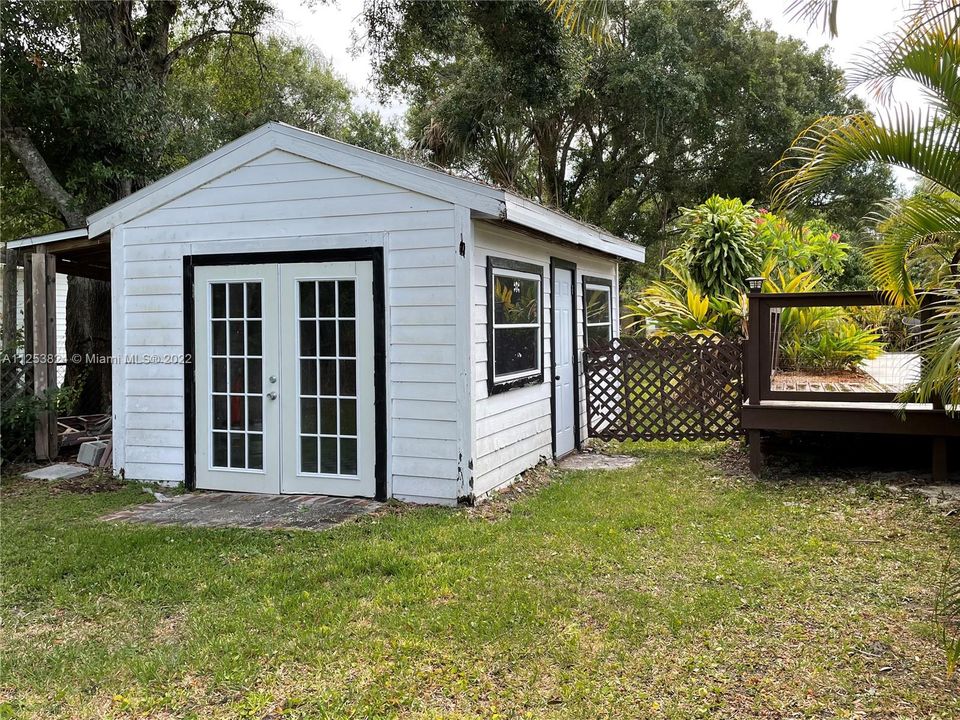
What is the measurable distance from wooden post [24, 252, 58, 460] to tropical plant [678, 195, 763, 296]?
26.3 feet

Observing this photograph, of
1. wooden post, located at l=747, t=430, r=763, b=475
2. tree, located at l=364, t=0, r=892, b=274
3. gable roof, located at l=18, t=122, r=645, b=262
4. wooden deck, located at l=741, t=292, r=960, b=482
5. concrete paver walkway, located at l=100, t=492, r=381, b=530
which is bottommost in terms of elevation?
concrete paver walkway, located at l=100, t=492, r=381, b=530

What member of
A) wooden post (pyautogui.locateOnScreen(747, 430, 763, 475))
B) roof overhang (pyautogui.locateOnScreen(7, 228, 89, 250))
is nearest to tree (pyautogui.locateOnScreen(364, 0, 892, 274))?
roof overhang (pyautogui.locateOnScreen(7, 228, 89, 250))

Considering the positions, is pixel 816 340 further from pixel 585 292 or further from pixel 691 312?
pixel 585 292

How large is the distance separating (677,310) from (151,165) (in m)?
8.06

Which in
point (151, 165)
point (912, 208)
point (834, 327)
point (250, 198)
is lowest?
point (834, 327)

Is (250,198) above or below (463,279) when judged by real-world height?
above

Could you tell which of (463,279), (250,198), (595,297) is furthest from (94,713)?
(595,297)

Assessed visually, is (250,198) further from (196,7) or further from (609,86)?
(609,86)

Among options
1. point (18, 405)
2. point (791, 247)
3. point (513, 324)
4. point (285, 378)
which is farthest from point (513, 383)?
point (791, 247)

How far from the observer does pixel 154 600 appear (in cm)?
414

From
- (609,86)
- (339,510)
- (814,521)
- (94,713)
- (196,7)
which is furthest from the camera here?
(609,86)

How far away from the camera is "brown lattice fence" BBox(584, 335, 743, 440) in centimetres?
852

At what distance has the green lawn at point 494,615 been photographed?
308cm

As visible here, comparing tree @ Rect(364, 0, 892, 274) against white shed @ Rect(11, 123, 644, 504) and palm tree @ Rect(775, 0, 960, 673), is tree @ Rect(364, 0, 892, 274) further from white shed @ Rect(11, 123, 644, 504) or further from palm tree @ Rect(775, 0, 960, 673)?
palm tree @ Rect(775, 0, 960, 673)
